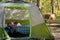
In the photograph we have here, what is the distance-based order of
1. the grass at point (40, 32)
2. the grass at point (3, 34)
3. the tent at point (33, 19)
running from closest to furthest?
the grass at point (3, 34) < the grass at point (40, 32) < the tent at point (33, 19)

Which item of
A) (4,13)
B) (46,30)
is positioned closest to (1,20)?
(4,13)

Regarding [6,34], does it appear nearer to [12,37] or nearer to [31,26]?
[12,37]

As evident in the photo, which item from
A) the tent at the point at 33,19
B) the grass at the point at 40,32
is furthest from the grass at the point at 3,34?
the grass at the point at 40,32

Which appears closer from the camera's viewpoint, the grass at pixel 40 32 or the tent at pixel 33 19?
the grass at pixel 40 32

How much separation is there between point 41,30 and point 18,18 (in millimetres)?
1288

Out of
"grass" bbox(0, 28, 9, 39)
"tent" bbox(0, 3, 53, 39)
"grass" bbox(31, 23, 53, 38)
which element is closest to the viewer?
"grass" bbox(0, 28, 9, 39)

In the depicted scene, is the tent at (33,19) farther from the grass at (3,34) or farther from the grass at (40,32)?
the grass at (3,34)

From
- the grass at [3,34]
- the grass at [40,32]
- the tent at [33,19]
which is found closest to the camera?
the grass at [3,34]

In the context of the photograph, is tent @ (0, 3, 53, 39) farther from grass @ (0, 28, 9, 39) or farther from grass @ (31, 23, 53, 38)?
grass @ (0, 28, 9, 39)

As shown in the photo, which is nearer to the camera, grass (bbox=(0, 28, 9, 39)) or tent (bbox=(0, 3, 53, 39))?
grass (bbox=(0, 28, 9, 39))

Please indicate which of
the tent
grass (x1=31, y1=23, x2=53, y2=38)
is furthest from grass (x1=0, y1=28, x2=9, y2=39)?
grass (x1=31, y1=23, x2=53, y2=38)

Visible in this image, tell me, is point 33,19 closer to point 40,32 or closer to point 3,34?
point 40,32

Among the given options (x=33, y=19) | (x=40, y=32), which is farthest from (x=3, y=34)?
(x=33, y=19)

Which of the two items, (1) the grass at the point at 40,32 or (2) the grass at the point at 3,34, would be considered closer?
(2) the grass at the point at 3,34
